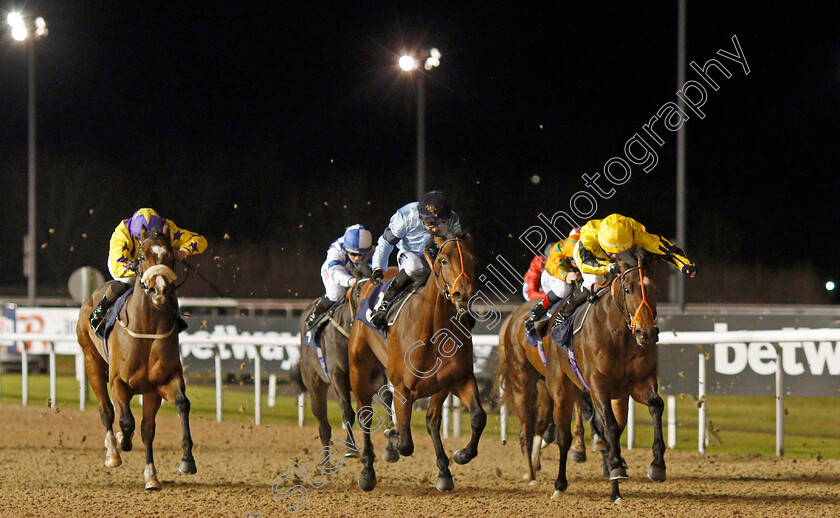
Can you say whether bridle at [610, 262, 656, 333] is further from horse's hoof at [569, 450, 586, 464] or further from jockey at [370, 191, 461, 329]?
horse's hoof at [569, 450, 586, 464]

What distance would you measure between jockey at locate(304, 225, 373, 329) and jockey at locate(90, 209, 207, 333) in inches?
42.0

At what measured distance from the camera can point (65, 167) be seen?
91.5ft

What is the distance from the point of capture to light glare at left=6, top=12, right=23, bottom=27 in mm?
15086

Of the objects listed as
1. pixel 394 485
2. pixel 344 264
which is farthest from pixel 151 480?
pixel 344 264

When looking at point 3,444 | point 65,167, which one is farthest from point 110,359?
point 65,167

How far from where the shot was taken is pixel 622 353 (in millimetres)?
5902

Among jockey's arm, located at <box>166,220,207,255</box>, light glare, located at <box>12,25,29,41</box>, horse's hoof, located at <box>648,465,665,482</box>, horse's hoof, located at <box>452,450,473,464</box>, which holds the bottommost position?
horse's hoof, located at <box>648,465,665,482</box>

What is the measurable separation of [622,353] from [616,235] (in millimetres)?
687

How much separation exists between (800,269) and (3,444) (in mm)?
19988

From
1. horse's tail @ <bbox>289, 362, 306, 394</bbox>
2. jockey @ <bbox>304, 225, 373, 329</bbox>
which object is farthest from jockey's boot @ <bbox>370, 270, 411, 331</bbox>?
horse's tail @ <bbox>289, 362, 306, 394</bbox>

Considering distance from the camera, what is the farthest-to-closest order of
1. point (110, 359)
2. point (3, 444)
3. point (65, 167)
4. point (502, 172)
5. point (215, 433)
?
1. point (65, 167)
2. point (502, 172)
3. point (215, 433)
4. point (3, 444)
5. point (110, 359)

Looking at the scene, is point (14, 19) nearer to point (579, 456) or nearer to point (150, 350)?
point (150, 350)

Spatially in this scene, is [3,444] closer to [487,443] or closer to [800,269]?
[487,443]

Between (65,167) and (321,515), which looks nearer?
(321,515)
